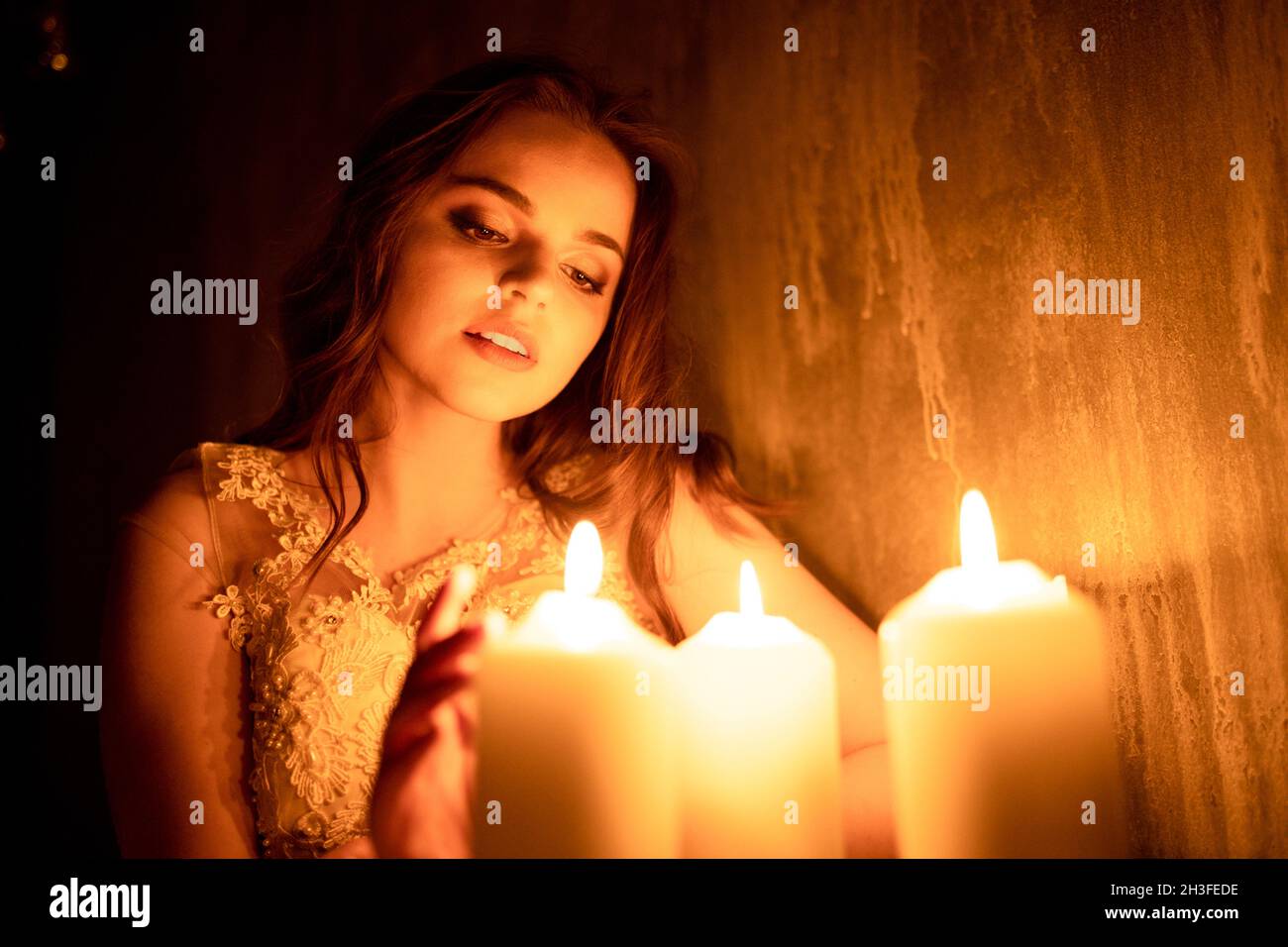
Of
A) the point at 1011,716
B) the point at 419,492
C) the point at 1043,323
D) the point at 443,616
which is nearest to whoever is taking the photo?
the point at 1011,716

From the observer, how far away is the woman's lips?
0.85 m

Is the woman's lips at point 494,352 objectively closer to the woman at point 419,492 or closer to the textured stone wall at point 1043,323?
the woman at point 419,492

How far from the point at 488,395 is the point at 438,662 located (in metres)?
0.30

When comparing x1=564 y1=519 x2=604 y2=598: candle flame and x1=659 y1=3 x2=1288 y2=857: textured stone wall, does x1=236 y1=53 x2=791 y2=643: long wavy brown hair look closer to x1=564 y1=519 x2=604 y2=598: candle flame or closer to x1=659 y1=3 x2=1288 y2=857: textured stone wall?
x1=659 y1=3 x2=1288 y2=857: textured stone wall

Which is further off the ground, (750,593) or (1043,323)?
(1043,323)

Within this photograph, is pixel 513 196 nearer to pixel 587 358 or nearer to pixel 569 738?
pixel 587 358

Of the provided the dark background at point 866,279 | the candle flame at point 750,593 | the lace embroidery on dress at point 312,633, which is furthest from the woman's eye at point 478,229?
the candle flame at point 750,593

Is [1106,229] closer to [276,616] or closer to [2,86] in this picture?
[276,616]

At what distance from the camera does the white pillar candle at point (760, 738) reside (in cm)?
57

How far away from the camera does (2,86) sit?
0.95 m

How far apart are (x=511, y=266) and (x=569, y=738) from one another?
447 mm

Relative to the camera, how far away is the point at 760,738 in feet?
1.86

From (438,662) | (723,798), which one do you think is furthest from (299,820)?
(723,798)

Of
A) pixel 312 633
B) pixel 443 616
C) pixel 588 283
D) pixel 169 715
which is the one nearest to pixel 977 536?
pixel 443 616
